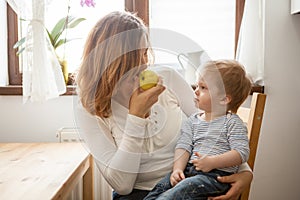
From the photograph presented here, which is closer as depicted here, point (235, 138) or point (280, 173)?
point (235, 138)

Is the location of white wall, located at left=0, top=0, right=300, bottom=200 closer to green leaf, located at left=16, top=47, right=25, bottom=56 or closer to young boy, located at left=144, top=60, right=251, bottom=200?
green leaf, located at left=16, top=47, right=25, bottom=56

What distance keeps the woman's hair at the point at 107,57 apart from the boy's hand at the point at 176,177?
0.29 metres

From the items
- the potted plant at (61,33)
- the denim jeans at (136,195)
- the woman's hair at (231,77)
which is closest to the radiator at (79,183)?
the potted plant at (61,33)

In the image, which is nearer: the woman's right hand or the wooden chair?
the woman's right hand

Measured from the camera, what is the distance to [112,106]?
1.23 metres

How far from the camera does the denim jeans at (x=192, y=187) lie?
1.10m

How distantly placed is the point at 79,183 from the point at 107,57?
102cm

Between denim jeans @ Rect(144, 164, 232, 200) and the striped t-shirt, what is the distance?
0.06m

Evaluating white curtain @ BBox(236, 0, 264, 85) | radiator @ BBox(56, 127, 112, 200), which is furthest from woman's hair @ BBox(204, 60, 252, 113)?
radiator @ BBox(56, 127, 112, 200)

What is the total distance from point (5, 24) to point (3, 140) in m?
0.63

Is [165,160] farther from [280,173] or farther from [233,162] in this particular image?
[280,173]

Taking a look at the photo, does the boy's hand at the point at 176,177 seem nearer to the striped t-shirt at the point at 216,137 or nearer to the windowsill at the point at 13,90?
the striped t-shirt at the point at 216,137

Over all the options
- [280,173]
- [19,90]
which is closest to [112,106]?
[19,90]

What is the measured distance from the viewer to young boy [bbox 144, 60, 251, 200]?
1141 mm
